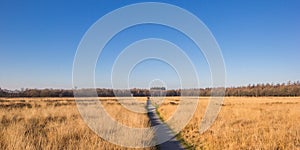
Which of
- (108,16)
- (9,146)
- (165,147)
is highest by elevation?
(108,16)

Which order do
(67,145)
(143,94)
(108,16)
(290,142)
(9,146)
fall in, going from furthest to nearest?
1. (143,94)
2. (108,16)
3. (290,142)
4. (67,145)
5. (9,146)

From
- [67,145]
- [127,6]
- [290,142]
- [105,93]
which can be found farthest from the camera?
[105,93]

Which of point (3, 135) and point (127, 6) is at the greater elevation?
point (127, 6)

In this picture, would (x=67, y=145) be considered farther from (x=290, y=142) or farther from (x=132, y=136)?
(x=290, y=142)

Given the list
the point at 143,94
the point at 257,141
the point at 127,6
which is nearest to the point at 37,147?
the point at 257,141

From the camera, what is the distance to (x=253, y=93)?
114 m

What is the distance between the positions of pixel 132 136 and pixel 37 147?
3.54 m

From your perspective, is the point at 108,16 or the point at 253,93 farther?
the point at 253,93

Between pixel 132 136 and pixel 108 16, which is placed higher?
pixel 108 16

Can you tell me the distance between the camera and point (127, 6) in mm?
16641

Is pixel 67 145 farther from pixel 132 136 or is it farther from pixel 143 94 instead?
pixel 143 94

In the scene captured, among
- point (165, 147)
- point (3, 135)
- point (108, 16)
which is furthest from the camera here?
point (108, 16)

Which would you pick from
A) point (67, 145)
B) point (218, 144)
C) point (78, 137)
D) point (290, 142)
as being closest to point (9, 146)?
point (67, 145)

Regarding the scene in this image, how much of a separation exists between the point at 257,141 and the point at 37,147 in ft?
24.0
